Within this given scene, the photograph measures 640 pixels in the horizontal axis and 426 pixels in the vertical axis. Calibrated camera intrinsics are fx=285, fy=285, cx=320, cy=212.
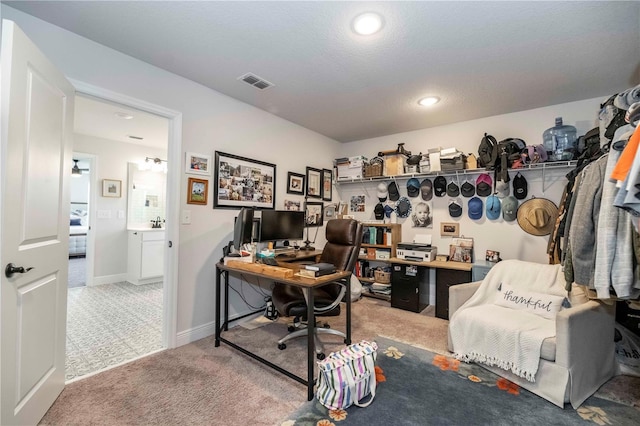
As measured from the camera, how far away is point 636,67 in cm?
224

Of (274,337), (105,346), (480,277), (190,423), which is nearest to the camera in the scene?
(190,423)

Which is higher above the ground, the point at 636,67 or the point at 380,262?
the point at 636,67

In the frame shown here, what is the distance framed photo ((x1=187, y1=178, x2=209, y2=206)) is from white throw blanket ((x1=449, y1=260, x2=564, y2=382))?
247cm

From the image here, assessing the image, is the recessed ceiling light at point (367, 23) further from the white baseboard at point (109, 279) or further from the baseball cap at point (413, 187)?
the white baseboard at point (109, 279)

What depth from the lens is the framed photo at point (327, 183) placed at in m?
4.27

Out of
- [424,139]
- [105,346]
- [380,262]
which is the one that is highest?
[424,139]

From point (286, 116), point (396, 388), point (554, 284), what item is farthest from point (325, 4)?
point (554, 284)

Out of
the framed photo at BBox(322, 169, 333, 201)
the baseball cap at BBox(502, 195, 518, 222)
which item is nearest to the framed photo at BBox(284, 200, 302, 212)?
the framed photo at BBox(322, 169, 333, 201)

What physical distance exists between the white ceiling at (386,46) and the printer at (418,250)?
1.67 metres

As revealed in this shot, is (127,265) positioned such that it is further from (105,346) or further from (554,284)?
(554,284)

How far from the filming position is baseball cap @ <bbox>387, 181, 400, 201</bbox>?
4062 mm

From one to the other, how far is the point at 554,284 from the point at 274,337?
95.3 inches

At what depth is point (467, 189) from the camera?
3537mm

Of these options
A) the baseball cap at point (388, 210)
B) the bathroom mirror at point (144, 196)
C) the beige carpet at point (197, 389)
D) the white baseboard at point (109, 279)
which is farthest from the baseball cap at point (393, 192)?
the white baseboard at point (109, 279)
